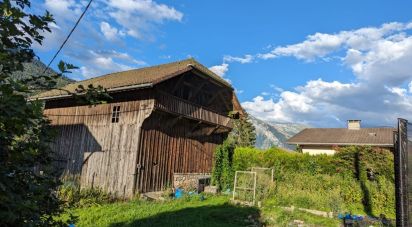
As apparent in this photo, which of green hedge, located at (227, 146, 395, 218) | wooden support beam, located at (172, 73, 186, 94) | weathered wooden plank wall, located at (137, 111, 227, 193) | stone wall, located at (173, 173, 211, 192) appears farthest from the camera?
stone wall, located at (173, 173, 211, 192)

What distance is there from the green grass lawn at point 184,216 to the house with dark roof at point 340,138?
23.9m

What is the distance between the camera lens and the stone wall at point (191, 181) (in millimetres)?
21781

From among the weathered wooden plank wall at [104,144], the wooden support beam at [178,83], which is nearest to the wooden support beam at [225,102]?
the wooden support beam at [178,83]

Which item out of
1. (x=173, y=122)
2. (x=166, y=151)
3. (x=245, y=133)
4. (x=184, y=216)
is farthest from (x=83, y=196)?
(x=245, y=133)

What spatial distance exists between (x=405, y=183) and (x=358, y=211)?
12.7 metres

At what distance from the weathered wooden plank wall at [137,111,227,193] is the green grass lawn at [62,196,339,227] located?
319 cm

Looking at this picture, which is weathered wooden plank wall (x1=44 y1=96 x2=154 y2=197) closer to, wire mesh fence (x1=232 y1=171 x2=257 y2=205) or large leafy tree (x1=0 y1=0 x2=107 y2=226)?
wire mesh fence (x1=232 y1=171 x2=257 y2=205)

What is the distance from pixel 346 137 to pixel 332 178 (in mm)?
22718

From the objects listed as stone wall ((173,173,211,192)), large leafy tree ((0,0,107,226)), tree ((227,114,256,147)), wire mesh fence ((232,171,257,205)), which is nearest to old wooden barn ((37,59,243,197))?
stone wall ((173,173,211,192))

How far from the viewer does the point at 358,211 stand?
16891mm

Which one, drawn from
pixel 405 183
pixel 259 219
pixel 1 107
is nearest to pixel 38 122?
pixel 1 107

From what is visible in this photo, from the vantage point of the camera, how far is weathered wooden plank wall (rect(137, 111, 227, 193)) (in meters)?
19.5

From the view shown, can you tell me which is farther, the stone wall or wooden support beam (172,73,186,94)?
the stone wall

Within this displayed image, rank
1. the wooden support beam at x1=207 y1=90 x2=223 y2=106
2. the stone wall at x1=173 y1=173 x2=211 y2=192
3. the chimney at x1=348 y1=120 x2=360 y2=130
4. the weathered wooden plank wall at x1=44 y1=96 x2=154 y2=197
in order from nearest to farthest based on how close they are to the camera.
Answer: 1. the weathered wooden plank wall at x1=44 y1=96 x2=154 y2=197
2. the stone wall at x1=173 y1=173 x2=211 y2=192
3. the wooden support beam at x1=207 y1=90 x2=223 y2=106
4. the chimney at x1=348 y1=120 x2=360 y2=130
